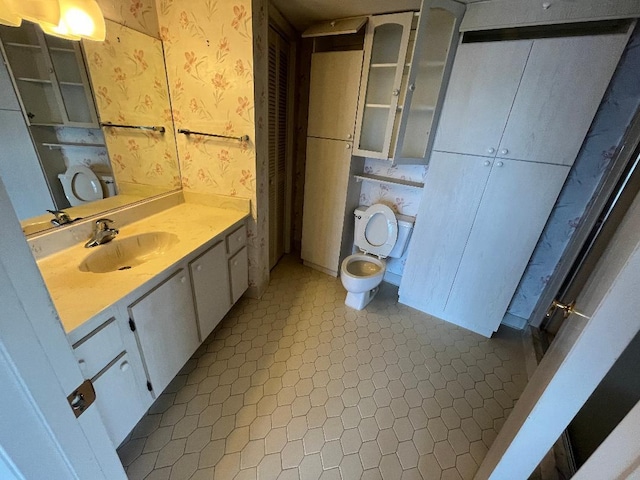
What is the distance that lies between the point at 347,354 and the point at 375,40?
2.23 m

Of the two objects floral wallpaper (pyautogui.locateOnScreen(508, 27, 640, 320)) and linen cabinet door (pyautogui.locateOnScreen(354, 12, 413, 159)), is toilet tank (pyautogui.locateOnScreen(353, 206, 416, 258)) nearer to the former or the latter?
linen cabinet door (pyautogui.locateOnScreen(354, 12, 413, 159))

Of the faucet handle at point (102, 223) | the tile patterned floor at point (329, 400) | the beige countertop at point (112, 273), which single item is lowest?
the tile patterned floor at point (329, 400)

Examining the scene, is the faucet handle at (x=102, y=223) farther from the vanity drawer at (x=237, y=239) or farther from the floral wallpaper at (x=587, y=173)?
the floral wallpaper at (x=587, y=173)

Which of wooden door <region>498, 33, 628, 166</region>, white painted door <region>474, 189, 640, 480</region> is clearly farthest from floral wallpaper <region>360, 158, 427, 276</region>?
white painted door <region>474, 189, 640, 480</region>

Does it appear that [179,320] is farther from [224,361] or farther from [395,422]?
[395,422]

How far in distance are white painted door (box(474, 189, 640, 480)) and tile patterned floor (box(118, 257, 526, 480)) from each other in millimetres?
578

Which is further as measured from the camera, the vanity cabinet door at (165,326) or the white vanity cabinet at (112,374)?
the vanity cabinet door at (165,326)

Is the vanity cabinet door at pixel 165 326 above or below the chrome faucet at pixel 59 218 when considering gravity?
below

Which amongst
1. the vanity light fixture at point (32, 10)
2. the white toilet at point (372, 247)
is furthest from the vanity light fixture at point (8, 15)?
the white toilet at point (372, 247)

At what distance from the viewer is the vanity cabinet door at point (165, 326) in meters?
1.11

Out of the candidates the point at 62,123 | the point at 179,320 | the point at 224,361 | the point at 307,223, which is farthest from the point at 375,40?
the point at 224,361

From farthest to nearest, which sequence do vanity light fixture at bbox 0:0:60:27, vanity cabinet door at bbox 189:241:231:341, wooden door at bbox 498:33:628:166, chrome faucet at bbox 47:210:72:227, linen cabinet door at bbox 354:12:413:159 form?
linen cabinet door at bbox 354:12:413:159 < vanity cabinet door at bbox 189:241:231:341 < wooden door at bbox 498:33:628:166 < chrome faucet at bbox 47:210:72:227 < vanity light fixture at bbox 0:0:60:27

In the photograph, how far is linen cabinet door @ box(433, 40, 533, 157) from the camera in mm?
1502

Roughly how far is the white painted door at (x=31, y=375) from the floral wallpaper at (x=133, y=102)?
A: 1374 millimetres
